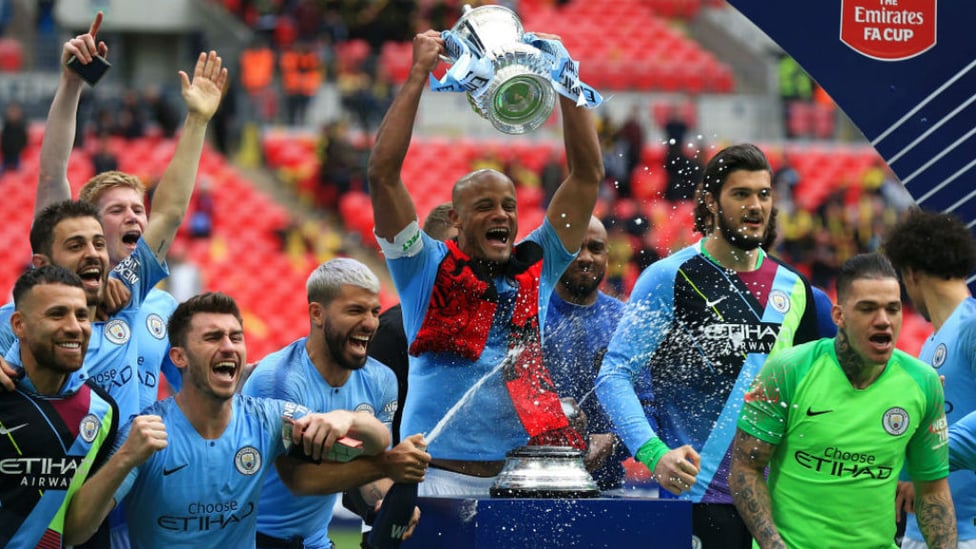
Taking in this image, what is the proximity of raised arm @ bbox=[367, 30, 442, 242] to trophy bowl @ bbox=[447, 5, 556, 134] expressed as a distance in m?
0.18

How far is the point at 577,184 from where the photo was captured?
5.52 m

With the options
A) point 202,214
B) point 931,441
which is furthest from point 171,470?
point 202,214

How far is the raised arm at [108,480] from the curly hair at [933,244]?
307 cm

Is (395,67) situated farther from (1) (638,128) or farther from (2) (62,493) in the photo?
(2) (62,493)

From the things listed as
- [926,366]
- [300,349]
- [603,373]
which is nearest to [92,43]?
[300,349]

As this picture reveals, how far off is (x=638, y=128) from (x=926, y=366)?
15507 millimetres

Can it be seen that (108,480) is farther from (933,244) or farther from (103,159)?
(103,159)

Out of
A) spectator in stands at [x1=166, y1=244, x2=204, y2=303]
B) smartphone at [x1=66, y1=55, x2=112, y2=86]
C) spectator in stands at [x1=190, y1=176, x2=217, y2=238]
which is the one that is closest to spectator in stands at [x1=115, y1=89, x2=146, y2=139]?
spectator in stands at [x1=190, y1=176, x2=217, y2=238]

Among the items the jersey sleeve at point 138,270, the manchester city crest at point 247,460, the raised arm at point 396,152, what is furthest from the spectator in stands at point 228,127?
the manchester city crest at point 247,460

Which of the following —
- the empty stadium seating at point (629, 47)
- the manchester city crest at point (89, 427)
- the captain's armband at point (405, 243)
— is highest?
the empty stadium seating at point (629, 47)

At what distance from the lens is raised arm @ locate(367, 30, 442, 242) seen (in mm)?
5207

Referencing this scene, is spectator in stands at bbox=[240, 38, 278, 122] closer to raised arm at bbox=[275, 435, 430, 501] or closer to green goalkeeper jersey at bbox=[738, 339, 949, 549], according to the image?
raised arm at bbox=[275, 435, 430, 501]

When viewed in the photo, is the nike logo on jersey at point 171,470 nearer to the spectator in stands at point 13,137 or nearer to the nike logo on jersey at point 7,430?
the nike logo on jersey at point 7,430

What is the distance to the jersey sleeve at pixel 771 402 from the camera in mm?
4898
